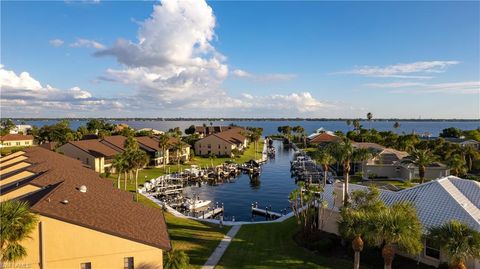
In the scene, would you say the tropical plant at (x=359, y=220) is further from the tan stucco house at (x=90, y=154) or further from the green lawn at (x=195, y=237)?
the tan stucco house at (x=90, y=154)

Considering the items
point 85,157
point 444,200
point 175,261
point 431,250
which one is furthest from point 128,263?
point 85,157

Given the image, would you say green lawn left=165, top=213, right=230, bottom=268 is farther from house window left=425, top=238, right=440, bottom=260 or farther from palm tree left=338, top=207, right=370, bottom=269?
house window left=425, top=238, right=440, bottom=260

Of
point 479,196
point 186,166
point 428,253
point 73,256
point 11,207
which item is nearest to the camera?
point 11,207

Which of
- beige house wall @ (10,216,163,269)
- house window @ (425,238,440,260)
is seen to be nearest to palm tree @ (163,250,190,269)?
beige house wall @ (10,216,163,269)

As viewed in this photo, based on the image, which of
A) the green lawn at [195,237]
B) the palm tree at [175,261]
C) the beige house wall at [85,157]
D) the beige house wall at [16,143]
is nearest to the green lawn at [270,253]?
the green lawn at [195,237]

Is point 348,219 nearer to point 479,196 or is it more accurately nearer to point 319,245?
point 319,245

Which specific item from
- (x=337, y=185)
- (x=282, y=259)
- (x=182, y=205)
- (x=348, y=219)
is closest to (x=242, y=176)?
(x=182, y=205)
